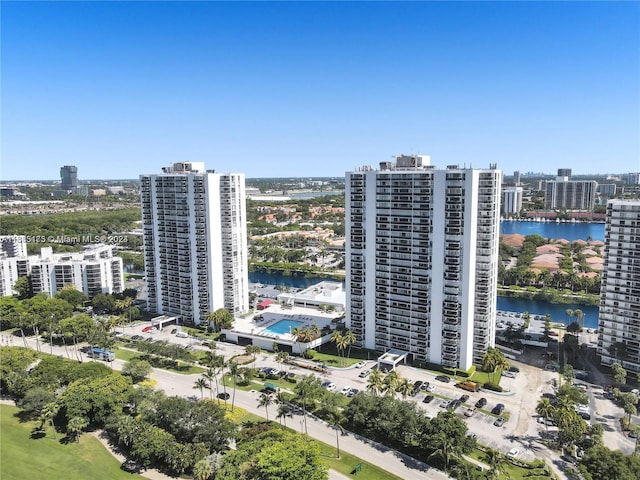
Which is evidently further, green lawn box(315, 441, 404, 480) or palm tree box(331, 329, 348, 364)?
palm tree box(331, 329, 348, 364)

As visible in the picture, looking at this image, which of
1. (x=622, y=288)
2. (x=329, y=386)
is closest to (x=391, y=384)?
(x=329, y=386)

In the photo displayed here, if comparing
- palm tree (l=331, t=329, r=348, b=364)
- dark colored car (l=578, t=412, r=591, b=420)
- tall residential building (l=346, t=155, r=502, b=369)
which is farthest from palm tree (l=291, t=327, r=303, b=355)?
dark colored car (l=578, t=412, r=591, b=420)

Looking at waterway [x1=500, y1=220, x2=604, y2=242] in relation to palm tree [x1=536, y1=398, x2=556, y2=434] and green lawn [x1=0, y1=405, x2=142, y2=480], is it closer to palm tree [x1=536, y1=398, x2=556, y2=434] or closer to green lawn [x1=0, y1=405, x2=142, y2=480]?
palm tree [x1=536, y1=398, x2=556, y2=434]

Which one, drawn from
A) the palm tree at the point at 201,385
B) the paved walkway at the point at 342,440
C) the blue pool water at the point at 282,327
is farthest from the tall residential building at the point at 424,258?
the palm tree at the point at 201,385

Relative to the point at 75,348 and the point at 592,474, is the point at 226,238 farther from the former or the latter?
the point at 592,474

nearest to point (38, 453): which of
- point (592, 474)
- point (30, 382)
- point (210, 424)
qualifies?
point (30, 382)
